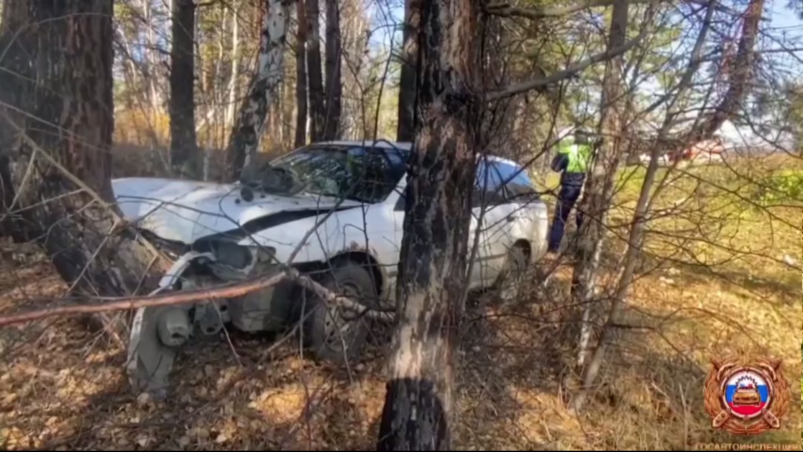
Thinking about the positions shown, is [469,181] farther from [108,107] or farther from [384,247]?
[108,107]

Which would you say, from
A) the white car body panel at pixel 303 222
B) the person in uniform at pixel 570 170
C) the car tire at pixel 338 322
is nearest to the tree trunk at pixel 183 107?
the white car body panel at pixel 303 222

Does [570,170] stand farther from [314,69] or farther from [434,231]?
[314,69]

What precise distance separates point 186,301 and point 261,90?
18.1 ft

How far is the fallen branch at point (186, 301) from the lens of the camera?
2637 millimetres

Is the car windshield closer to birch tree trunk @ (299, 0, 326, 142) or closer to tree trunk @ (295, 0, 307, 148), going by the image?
birch tree trunk @ (299, 0, 326, 142)

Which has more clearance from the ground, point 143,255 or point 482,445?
point 143,255

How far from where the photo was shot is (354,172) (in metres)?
4.78

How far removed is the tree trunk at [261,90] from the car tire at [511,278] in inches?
168

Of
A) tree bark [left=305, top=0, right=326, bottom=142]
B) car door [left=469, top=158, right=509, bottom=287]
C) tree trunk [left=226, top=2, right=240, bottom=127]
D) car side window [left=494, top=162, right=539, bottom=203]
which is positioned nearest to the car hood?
car door [left=469, top=158, right=509, bottom=287]

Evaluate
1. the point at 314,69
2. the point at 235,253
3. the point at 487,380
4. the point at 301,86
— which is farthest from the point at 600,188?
the point at 301,86

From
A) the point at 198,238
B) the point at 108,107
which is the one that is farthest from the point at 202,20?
the point at 198,238

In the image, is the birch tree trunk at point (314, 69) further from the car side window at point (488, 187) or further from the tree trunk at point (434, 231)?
the tree trunk at point (434, 231)

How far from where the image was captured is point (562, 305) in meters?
3.93

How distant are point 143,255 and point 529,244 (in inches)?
131
